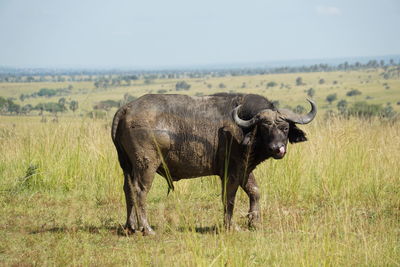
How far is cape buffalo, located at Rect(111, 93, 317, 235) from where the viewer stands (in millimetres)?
8039

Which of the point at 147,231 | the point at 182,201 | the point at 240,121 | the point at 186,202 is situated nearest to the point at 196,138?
the point at 240,121

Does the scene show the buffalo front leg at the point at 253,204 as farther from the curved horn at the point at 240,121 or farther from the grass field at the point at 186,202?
the curved horn at the point at 240,121

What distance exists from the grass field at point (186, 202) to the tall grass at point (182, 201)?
0.07ft

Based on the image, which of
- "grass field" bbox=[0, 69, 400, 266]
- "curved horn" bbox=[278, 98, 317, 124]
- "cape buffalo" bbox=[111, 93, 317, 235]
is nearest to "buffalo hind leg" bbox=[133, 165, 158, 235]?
"cape buffalo" bbox=[111, 93, 317, 235]

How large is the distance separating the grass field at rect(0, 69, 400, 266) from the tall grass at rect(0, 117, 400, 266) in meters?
0.02

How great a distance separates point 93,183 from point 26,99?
2746 inches

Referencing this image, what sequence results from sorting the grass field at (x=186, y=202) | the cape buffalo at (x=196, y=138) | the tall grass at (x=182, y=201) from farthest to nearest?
the cape buffalo at (x=196, y=138)
the tall grass at (x=182, y=201)
the grass field at (x=186, y=202)

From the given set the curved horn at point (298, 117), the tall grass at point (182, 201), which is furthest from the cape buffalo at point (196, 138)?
the tall grass at point (182, 201)

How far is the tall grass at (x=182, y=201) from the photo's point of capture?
7117 millimetres

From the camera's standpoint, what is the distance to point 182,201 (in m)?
10.0

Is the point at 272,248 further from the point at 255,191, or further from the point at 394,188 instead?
the point at 394,188

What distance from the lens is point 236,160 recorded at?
27.6ft

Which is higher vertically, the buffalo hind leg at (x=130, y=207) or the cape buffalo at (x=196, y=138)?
the cape buffalo at (x=196, y=138)

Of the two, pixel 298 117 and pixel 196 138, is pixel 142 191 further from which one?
pixel 298 117
